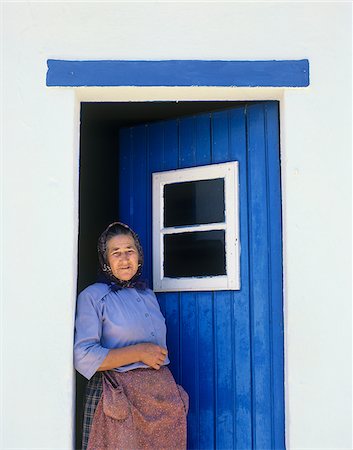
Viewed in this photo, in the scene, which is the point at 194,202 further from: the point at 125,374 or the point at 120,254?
the point at 125,374

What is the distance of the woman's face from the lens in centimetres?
482

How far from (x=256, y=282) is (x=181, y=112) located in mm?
1293

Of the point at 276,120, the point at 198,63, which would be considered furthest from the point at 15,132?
the point at 276,120

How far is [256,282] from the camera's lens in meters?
4.86

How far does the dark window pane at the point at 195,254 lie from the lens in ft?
16.5

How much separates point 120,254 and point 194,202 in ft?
2.06

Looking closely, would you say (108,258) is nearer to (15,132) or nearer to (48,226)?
(48,226)

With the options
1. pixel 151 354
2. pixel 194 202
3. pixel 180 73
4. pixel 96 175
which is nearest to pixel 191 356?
pixel 151 354

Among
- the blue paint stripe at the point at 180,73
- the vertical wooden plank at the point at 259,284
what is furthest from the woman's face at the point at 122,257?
the blue paint stripe at the point at 180,73

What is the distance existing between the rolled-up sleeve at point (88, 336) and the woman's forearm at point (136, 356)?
0.04 metres

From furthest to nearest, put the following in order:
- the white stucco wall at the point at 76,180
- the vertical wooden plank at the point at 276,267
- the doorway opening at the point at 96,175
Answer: the doorway opening at the point at 96,175, the vertical wooden plank at the point at 276,267, the white stucco wall at the point at 76,180

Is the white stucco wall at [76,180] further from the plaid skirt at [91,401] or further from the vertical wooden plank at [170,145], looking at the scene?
the vertical wooden plank at [170,145]

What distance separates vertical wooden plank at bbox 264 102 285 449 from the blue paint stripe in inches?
15.1

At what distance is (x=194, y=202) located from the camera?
5.16 metres
